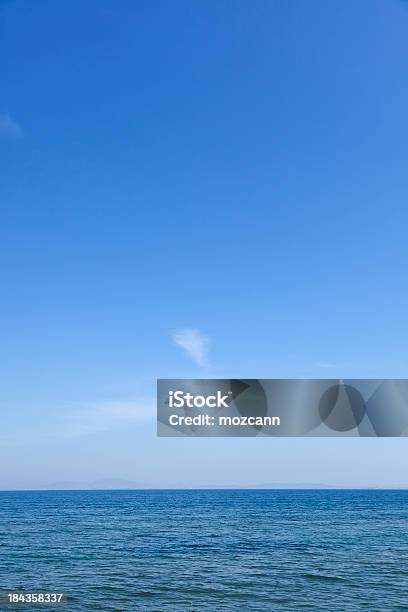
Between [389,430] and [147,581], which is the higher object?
[389,430]

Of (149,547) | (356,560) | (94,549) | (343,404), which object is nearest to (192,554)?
(149,547)

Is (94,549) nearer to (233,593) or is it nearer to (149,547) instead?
(149,547)

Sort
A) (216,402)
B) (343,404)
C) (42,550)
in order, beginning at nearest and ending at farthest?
(216,402), (343,404), (42,550)

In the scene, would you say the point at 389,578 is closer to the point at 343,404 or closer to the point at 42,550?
the point at 343,404

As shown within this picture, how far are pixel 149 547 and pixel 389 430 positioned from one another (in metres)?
26.9

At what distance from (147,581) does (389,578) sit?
11.6m

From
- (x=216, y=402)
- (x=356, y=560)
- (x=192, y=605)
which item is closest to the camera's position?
(x=216, y=402)

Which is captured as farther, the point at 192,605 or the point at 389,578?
the point at 389,578

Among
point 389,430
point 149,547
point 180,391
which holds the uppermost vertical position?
point 180,391

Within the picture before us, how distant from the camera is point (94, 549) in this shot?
1443 inches

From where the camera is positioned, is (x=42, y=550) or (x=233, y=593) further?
(x=42, y=550)

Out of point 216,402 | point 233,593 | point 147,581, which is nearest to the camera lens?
point 216,402

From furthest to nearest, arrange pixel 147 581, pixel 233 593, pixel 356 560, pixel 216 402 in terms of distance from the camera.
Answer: pixel 356 560
pixel 147 581
pixel 233 593
pixel 216 402

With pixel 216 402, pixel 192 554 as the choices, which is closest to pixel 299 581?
pixel 192 554
